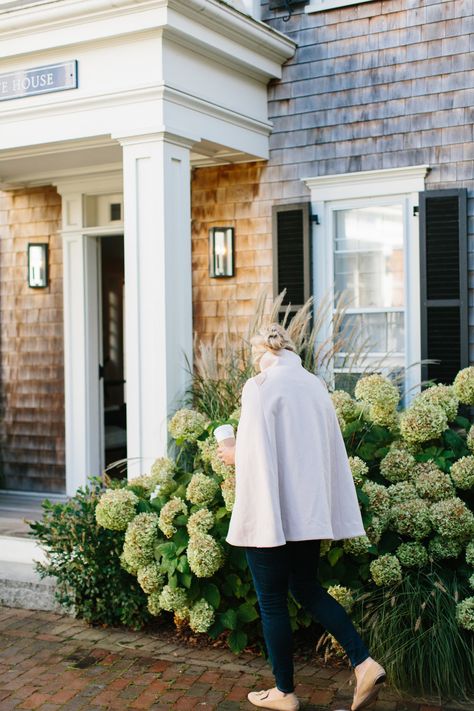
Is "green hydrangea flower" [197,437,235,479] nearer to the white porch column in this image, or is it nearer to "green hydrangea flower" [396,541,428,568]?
the white porch column

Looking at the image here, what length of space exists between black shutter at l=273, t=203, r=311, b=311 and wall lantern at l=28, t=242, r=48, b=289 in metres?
2.43

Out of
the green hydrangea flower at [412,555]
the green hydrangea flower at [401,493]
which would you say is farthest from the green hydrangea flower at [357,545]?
the green hydrangea flower at [401,493]

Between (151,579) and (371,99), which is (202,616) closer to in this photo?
(151,579)

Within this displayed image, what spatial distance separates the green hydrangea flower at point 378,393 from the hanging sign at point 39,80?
3.10 metres

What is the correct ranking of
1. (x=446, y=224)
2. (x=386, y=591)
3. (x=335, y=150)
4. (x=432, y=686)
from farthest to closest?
1. (x=335, y=150)
2. (x=446, y=224)
3. (x=386, y=591)
4. (x=432, y=686)

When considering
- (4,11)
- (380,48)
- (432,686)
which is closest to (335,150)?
(380,48)

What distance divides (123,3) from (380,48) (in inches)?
81.5

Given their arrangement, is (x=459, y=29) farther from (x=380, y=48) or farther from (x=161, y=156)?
(x=161, y=156)

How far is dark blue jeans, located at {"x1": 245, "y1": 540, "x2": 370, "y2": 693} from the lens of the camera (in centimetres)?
414

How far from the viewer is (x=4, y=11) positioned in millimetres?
6844

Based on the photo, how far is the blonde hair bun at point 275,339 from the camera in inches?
166

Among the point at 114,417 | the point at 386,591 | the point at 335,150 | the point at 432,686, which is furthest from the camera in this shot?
the point at 114,417

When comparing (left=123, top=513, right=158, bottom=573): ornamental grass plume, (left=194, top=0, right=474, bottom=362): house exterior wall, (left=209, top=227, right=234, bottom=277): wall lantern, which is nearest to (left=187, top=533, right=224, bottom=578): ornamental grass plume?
(left=123, top=513, right=158, bottom=573): ornamental grass plume

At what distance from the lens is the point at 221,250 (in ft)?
25.6
